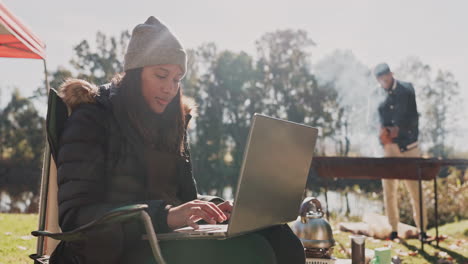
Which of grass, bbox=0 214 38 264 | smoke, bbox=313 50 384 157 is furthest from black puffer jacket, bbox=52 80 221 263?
smoke, bbox=313 50 384 157

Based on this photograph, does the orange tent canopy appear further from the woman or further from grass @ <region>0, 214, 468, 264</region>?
the woman

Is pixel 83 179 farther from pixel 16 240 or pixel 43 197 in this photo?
pixel 16 240

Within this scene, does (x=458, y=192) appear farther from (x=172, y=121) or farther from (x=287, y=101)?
(x=287, y=101)

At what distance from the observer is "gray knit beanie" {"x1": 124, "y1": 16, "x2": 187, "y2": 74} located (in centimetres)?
225

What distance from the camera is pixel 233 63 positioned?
31656 mm

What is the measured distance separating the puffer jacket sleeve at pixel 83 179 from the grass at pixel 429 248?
13.3ft

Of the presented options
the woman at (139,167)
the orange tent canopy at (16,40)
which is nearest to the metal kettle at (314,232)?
the woman at (139,167)

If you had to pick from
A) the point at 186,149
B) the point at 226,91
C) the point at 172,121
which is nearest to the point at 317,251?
the point at 186,149

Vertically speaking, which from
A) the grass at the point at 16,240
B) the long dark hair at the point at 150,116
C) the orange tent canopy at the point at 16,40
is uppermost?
the orange tent canopy at the point at 16,40

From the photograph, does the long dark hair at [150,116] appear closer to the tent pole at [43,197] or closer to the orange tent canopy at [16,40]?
the tent pole at [43,197]

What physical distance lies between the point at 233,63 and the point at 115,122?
29.9 m

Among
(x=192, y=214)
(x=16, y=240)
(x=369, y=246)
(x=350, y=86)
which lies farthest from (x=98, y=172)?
(x=350, y=86)

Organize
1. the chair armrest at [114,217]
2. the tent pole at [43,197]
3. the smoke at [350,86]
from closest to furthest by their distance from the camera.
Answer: the chair armrest at [114,217], the tent pole at [43,197], the smoke at [350,86]

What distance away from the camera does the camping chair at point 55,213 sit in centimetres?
164
